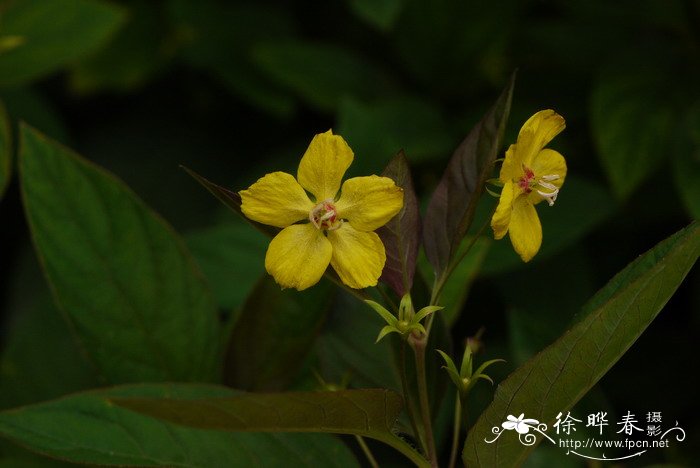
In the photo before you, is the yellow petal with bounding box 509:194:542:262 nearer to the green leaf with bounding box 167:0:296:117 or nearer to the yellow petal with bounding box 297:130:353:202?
the yellow petal with bounding box 297:130:353:202

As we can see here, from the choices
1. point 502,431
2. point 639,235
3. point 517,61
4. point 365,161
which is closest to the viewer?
point 502,431

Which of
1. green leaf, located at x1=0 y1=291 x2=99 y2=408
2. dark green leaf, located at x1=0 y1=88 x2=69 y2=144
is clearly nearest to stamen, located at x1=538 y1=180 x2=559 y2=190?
green leaf, located at x1=0 y1=291 x2=99 y2=408

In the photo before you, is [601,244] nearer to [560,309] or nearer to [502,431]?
[560,309]

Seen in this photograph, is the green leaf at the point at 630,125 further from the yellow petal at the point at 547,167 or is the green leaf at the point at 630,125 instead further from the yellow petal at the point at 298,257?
the yellow petal at the point at 298,257

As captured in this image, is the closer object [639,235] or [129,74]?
[639,235]

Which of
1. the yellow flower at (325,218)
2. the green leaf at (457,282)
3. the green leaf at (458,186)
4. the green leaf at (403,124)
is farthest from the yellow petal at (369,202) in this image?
the green leaf at (403,124)

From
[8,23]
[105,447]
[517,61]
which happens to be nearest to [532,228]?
[105,447]

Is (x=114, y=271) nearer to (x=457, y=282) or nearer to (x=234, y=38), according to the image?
(x=457, y=282)
